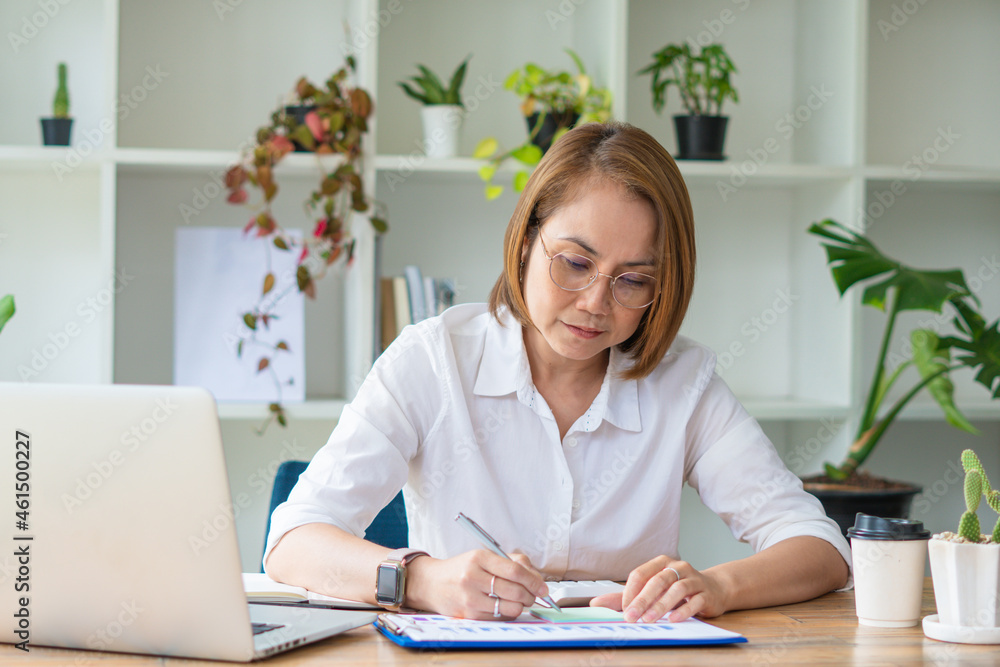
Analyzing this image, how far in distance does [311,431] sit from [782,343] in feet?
4.71

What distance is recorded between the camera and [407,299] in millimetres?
2455

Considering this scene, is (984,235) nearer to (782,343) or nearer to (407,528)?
(782,343)

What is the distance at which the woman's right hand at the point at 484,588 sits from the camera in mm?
1007

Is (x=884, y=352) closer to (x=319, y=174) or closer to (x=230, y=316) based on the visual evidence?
(x=319, y=174)

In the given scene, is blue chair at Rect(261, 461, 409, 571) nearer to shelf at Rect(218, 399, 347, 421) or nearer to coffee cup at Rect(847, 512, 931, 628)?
shelf at Rect(218, 399, 347, 421)

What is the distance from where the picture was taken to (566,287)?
4.66ft

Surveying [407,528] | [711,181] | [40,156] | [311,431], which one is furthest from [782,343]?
[40,156]

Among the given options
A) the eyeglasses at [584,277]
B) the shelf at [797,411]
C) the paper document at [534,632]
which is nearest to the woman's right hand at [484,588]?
the paper document at [534,632]

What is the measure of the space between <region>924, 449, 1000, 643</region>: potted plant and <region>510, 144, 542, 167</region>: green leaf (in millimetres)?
1573

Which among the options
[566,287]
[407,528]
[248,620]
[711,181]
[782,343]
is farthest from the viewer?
[782,343]

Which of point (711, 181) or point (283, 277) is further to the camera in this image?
point (711, 181)

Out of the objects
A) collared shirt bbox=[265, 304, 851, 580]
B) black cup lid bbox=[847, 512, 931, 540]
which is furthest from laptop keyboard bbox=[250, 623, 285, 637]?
black cup lid bbox=[847, 512, 931, 540]

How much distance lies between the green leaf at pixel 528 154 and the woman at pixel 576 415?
2.87 ft

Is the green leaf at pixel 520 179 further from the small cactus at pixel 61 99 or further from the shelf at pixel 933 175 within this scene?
the small cactus at pixel 61 99
